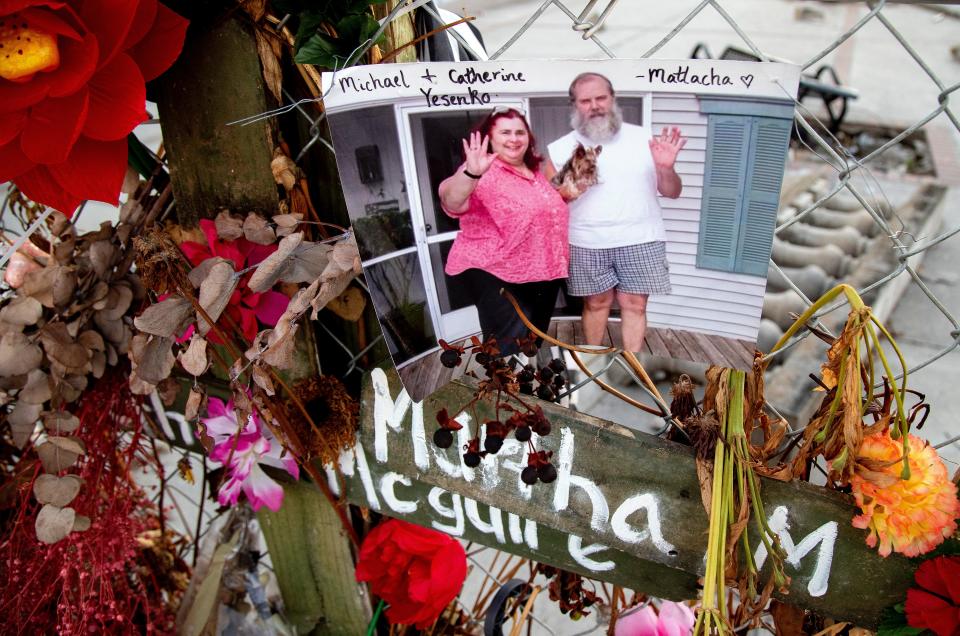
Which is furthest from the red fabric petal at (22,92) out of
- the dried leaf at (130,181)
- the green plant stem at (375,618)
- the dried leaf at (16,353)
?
the green plant stem at (375,618)

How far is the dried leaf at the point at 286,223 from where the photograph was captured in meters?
0.71

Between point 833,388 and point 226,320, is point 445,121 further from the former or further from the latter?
point 833,388

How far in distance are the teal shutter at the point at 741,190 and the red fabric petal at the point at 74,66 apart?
0.51 m

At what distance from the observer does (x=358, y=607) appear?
1.06 metres

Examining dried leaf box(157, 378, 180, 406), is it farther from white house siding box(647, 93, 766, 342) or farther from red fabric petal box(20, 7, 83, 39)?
white house siding box(647, 93, 766, 342)

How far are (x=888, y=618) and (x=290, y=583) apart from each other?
0.80 meters

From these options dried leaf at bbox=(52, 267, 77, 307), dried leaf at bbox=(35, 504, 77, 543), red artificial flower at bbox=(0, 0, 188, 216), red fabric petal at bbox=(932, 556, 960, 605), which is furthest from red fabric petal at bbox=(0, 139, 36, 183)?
red fabric petal at bbox=(932, 556, 960, 605)

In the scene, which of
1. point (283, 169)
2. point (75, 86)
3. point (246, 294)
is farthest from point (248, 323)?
point (75, 86)

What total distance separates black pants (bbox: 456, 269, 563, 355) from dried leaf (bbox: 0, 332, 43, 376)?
55 cm

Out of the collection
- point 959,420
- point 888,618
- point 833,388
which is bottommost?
point 959,420

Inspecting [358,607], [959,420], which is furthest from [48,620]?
[959,420]

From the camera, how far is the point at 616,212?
0.61 meters

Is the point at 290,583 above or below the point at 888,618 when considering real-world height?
below

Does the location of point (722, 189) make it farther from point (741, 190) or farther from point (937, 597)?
point (937, 597)
